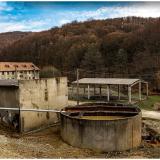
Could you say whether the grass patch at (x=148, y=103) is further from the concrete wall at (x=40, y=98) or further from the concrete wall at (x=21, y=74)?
the concrete wall at (x=21, y=74)

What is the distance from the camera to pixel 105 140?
19562mm

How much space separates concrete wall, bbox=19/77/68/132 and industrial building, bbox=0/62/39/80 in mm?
40122

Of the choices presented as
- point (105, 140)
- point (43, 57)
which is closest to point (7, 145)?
point (105, 140)

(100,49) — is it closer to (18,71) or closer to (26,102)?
(18,71)

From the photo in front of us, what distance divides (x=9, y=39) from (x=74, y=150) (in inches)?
4320

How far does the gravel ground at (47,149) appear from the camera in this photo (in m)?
17.4

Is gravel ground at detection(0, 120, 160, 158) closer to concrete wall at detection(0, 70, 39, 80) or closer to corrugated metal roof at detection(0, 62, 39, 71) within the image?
concrete wall at detection(0, 70, 39, 80)

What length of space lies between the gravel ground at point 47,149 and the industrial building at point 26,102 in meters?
1.06

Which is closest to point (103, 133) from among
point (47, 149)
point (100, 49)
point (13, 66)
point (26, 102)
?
point (47, 149)

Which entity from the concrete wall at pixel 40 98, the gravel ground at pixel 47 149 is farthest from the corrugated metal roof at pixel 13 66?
the gravel ground at pixel 47 149

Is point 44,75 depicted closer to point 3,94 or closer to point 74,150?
point 3,94

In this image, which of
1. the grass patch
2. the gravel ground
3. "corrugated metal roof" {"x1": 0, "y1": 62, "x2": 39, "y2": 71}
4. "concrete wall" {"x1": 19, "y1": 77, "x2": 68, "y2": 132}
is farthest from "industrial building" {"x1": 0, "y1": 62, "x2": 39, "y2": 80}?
the gravel ground

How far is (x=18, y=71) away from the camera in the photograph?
68.1 metres

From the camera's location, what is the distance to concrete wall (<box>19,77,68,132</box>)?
23047 mm
